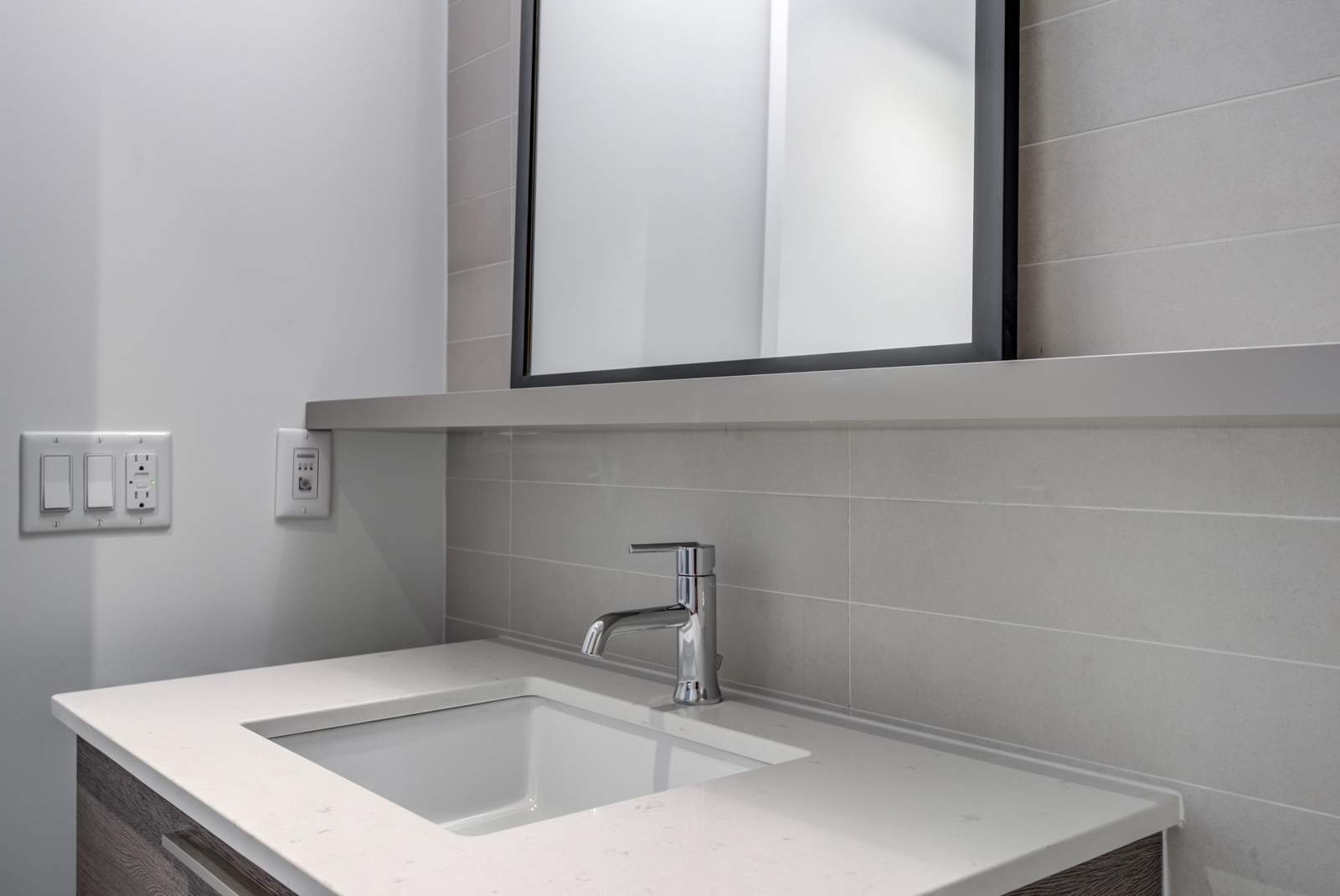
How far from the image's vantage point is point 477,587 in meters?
1.64

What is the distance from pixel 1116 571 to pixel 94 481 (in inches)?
49.4

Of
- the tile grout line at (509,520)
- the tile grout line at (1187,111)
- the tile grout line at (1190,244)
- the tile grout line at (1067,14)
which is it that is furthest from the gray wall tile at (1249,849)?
the tile grout line at (509,520)

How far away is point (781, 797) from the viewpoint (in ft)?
2.73

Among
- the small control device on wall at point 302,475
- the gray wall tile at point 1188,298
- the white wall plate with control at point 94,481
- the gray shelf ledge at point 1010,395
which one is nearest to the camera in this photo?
the gray shelf ledge at point 1010,395

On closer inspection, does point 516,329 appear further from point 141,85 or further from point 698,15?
point 141,85

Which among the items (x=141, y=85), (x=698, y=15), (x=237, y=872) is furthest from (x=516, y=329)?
(x=237, y=872)

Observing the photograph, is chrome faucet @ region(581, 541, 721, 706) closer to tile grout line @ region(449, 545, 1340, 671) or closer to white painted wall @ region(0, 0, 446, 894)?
tile grout line @ region(449, 545, 1340, 671)

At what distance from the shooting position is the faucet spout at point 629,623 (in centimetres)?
105

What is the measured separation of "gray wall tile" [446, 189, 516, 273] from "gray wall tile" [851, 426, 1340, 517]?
0.76m

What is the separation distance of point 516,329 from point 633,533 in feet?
1.12

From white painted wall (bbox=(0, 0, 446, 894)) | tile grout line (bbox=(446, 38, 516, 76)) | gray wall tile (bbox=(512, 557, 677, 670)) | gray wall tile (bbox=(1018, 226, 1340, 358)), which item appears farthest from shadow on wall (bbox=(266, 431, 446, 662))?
gray wall tile (bbox=(1018, 226, 1340, 358))

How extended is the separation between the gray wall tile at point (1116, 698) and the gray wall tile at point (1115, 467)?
0.13 metres

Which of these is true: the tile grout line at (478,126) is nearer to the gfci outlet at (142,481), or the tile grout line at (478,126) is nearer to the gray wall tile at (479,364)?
the gray wall tile at (479,364)

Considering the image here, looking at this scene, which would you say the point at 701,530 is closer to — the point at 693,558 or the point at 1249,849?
the point at 693,558
